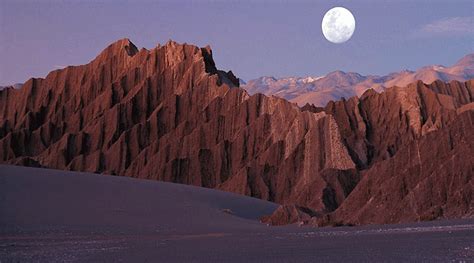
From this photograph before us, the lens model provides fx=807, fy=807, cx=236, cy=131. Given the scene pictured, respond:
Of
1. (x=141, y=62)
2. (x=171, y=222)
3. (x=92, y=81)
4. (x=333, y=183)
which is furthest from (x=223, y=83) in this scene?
(x=171, y=222)

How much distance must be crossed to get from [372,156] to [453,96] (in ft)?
72.6

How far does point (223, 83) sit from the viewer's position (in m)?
97.2

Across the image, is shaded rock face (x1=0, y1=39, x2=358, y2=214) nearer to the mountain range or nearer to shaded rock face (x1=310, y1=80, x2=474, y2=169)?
the mountain range

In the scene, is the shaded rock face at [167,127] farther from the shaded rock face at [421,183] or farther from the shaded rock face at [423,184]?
the shaded rock face at [423,184]

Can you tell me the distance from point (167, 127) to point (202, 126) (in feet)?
Answer: 22.1

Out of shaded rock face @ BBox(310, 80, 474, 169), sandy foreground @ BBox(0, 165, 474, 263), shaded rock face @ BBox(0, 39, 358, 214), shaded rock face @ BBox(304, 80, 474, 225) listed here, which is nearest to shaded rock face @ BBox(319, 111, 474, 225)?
shaded rock face @ BBox(304, 80, 474, 225)

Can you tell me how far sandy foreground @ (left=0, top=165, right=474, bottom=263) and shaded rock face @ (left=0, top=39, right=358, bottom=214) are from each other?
24733 mm

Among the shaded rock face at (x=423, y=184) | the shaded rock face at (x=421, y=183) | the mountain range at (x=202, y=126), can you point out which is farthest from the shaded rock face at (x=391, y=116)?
the shaded rock face at (x=423, y=184)

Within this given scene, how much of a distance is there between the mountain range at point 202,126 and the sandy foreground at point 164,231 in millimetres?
16859

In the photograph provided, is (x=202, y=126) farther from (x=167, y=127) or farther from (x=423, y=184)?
(x=423, y=184)

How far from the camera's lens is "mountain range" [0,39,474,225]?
77750mm

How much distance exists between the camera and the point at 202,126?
90.4 m

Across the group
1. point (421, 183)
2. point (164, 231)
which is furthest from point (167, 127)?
point (164, 231)

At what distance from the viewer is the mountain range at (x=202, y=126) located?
255 feet
